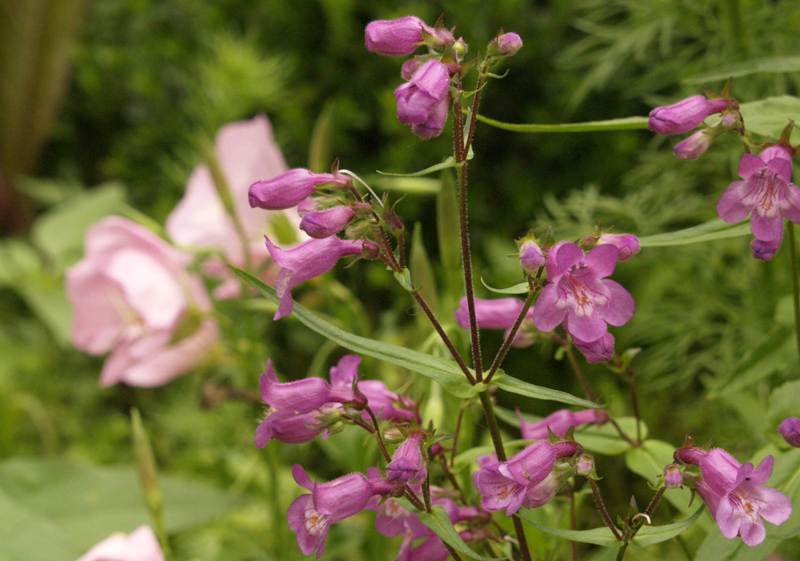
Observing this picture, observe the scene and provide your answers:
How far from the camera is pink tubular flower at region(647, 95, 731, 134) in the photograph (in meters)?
0.37

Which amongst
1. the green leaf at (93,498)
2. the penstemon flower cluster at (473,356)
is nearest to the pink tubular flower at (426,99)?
the penstemon flower cluster at (473,356)

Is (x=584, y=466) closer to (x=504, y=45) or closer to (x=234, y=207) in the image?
(x=504, y=45)

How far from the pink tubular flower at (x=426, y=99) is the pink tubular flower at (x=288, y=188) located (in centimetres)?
6

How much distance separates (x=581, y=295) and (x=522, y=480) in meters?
0.09

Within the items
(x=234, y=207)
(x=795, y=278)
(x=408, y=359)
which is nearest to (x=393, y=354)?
(x=408, y=359)

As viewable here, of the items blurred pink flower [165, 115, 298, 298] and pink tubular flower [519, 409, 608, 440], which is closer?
pink tubular flower [519, 409, 608, 440]

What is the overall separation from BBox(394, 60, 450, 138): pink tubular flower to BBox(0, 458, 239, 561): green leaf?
0.53 metres

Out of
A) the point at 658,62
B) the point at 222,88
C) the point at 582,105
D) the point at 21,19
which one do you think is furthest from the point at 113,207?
the point at 658,62

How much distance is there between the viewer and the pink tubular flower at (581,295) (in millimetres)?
313

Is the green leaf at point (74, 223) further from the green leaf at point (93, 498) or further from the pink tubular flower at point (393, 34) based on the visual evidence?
the pink tubular flower at point (393, 34)

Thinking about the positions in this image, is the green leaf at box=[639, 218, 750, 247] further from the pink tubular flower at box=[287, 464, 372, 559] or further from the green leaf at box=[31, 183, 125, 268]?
the green leaf at box=[31, 183, 125, 268]

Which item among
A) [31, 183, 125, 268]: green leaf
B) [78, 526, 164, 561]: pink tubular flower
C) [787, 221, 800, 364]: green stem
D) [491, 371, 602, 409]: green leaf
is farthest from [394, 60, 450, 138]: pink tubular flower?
[31, 183, 125, 268]: green leaf

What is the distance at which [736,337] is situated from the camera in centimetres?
85

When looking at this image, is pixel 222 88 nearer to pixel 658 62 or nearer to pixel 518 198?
pixel 518 198
